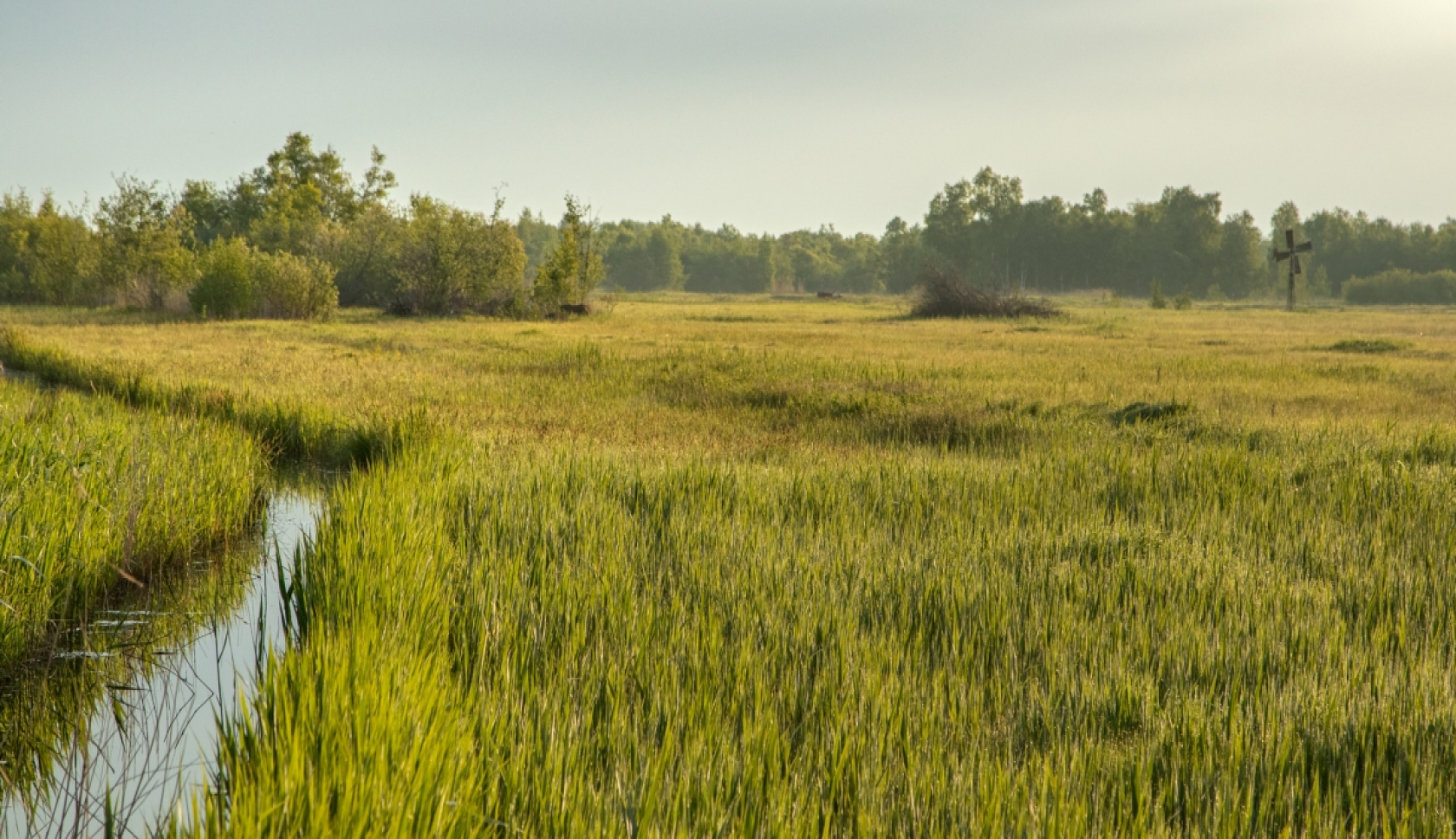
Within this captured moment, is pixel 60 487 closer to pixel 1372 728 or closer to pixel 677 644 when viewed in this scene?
pixel 677 644

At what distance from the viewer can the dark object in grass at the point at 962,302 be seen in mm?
40875

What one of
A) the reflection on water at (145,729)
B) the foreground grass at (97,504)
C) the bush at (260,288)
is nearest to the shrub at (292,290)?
the bush at (260,288)

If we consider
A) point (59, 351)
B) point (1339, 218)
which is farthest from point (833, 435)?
point (1339, 218)

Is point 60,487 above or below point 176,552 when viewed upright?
above

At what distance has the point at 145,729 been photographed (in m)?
4.36

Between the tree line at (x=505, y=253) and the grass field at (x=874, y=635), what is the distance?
81.8ft

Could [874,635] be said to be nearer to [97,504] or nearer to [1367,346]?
[97,504]

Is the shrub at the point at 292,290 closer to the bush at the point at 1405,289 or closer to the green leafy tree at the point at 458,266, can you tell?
the green leafy tree at the point at 458,266

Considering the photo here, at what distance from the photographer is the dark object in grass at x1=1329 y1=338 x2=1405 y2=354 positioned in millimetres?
21750

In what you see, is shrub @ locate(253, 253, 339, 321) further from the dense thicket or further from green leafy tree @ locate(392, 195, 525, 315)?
the dense thicket

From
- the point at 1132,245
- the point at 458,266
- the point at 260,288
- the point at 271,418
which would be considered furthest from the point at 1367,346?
the point at 1132,245

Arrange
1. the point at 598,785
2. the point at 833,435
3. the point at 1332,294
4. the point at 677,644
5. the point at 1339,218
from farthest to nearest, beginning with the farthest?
1. the point at 1339,218
2. the point at 1332,294
3. the point at 833,435
4. the point at 677,644
5. the point at 598,785

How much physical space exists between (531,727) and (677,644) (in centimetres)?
98

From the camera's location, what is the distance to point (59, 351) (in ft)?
54.6
